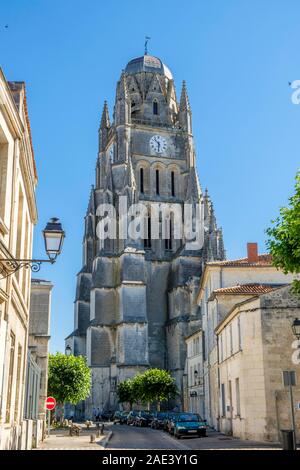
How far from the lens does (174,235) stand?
69.5m

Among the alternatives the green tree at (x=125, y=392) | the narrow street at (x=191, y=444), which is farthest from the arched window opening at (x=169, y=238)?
the narrow street at (x=191, y=444)

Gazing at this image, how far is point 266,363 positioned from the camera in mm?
21688

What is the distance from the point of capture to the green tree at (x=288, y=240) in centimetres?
1600

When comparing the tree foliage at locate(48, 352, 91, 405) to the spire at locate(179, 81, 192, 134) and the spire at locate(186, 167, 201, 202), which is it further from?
the spire at locate(179, 81, 192, 134)

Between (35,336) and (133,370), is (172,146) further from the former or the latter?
(35,336)

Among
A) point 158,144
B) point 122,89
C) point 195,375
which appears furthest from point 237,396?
point 122,89

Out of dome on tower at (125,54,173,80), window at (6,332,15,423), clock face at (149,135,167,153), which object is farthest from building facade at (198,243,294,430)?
dome on tower at (125,54,173,80)

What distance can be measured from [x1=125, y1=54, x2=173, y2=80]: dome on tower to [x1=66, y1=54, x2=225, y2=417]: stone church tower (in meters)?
1.16

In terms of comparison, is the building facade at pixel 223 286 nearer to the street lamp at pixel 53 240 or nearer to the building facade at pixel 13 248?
the building facade at pixel 13 248

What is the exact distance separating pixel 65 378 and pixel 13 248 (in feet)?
97.9

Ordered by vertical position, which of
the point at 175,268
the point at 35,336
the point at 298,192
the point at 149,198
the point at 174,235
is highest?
the point at 149,198

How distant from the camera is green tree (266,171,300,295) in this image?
16.0 m
